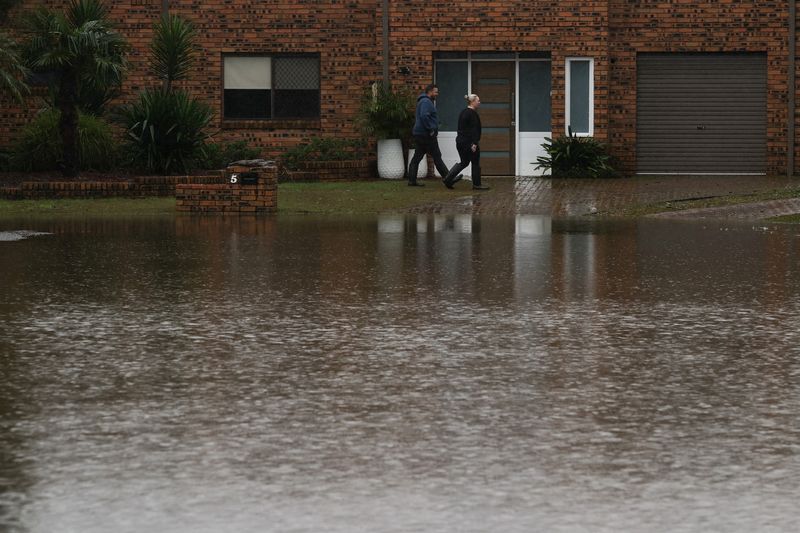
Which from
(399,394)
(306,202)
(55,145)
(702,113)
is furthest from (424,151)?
(399,394)

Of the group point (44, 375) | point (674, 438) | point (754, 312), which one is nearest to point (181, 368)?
point (44, 375)

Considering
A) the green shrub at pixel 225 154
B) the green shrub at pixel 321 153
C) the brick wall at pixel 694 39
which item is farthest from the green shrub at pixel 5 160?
the brick wall at pixel 694 39

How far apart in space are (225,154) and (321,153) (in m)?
1.95

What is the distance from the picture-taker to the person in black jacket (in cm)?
2633

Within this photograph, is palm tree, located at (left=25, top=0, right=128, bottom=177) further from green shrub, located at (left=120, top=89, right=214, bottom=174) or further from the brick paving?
the brick paving

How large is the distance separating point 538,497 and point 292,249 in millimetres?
10897

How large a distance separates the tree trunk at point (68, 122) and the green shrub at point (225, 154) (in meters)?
2.84

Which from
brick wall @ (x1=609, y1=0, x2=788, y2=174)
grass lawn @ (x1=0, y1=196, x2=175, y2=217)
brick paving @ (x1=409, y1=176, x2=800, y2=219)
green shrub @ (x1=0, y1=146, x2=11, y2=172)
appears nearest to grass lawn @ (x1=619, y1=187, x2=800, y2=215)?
brick paving @ (x1=409, y1=176, x2=800, y2=219)

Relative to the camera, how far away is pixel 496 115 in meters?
31.6

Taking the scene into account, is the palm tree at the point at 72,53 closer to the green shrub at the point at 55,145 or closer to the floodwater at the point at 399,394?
the green shrub at the point at 55,145

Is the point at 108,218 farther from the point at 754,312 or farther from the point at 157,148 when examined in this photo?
the point at 754,312

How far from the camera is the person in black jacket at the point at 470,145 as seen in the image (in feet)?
86.4

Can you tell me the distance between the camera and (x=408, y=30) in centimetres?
3114

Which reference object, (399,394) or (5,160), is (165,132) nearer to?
(5,160)
